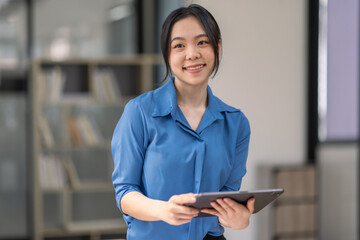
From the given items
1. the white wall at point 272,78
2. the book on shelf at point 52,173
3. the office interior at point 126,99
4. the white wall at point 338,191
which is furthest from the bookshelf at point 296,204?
the book on shelf at point 52,173

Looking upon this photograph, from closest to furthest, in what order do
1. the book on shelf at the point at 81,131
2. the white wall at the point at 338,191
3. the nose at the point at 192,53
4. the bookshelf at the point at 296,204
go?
the nose at the point at 192,53
the bookshelf at the point at 296,204
the book on shelf at the point at 81,131
the white wall at the point at 338,191

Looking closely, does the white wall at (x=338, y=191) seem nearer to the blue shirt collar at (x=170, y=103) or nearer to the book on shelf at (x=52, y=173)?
the book on shelf at (x=52, y=173)

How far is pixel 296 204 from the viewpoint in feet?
14.2

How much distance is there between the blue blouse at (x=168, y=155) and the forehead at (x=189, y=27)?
0.13 metres

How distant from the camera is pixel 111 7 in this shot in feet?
17.0

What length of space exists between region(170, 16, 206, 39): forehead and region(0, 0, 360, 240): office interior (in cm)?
289

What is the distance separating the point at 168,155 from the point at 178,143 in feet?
0.12

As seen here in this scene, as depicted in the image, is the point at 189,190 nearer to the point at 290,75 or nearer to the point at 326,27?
the point at 290,75

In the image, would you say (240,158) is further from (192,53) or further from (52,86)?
(52,86)

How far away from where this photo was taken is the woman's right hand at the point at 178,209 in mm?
1031

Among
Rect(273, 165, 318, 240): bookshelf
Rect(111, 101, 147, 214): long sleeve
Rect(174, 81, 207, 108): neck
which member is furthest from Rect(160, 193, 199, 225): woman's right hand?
Rect(273, 165, 318, 240): bookshelf

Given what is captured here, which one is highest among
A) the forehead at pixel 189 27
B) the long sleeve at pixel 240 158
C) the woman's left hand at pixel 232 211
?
the forehead at pixel 189 27

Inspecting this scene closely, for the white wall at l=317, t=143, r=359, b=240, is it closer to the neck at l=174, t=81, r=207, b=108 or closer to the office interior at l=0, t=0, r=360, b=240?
the office interior at l=0, t=0, r=360, b=240

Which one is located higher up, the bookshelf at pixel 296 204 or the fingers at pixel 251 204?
the fingers at pixel 251 204
